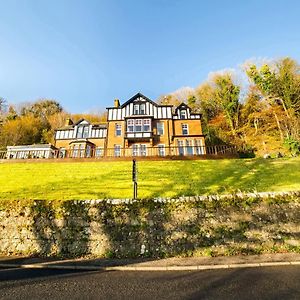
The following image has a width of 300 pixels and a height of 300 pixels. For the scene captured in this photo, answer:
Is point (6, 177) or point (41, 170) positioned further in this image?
point (41, 170)

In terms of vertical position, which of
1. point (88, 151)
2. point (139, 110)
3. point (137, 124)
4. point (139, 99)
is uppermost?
point (139, 99)

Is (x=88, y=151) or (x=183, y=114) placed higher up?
(x=183, y=114)

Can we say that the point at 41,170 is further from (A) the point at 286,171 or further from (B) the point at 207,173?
(A) the point at 286,171

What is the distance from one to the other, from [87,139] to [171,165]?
20500 mm

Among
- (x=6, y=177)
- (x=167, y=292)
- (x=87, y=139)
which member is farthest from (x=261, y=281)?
(x=87, y=139)

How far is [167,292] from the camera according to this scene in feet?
15.5

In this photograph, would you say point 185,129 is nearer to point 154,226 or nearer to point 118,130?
point 118,130

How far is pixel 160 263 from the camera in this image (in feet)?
21.3

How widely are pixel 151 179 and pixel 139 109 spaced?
19.8 metres

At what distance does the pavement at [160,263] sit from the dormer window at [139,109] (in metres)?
26.6

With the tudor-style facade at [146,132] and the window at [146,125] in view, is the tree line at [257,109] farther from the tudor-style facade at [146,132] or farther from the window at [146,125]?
the window at [146,125]

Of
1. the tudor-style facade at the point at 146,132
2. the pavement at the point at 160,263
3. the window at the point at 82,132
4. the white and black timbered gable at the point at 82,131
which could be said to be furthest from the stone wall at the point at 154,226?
the window at the point at 82,132

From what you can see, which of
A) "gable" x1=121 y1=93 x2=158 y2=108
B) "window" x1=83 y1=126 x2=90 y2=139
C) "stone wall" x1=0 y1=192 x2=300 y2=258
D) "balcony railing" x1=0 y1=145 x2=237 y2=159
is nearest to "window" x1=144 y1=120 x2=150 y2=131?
"balcony railing" x1=0 y1=145 x2=237 y2=159

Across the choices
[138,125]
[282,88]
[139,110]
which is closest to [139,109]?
[139,110]
